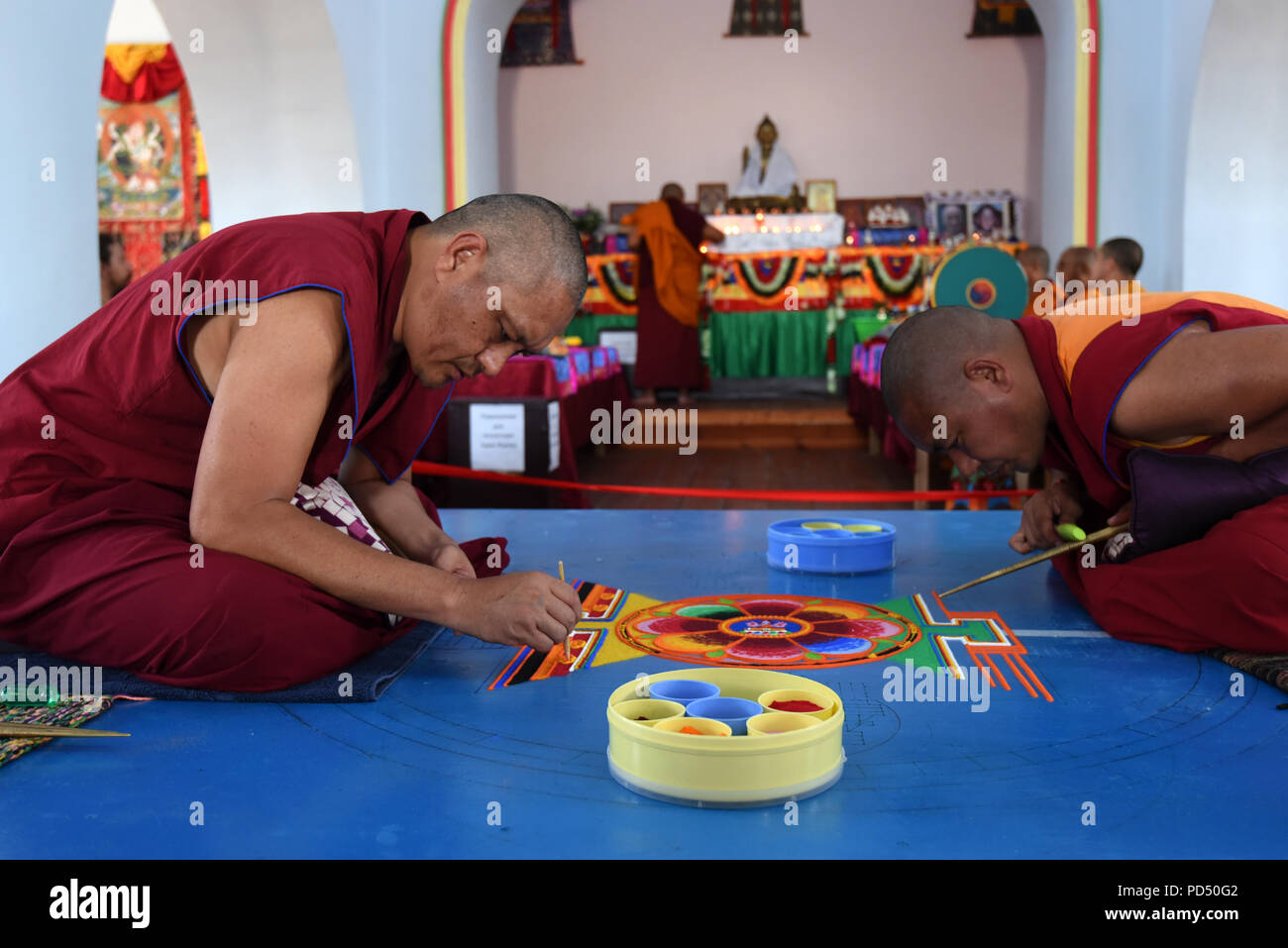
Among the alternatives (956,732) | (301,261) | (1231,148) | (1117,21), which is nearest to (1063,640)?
(956,732)

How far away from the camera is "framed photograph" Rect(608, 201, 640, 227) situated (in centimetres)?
986

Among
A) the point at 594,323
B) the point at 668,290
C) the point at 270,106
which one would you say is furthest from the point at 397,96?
the point at 594,323

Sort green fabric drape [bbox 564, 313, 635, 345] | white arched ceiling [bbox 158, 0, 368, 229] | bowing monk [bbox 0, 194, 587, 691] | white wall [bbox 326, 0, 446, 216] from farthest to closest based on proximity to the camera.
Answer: green fabric drape [bbox 564, 313, 635, 345]
white wall [bbox 326, 0, 446, 216]
white arched ceiling [bbox 158, 0, 368, 229]
bowing monk [bbox 0, 194, 587, 691]

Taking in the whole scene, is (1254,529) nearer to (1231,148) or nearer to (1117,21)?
(1231,148)

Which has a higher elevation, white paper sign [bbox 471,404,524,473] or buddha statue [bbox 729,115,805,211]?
buddha statue [bbox 729,115,805,211]

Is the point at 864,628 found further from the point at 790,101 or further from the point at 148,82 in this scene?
the point at 148,82

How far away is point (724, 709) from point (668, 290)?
257 inches

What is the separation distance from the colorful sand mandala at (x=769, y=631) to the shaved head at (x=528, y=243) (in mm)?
557

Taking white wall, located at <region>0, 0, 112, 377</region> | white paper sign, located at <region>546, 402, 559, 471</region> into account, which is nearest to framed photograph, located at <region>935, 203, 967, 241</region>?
white paper sign, located at <region>546, 402, 559, 471</region>

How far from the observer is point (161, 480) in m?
1.64

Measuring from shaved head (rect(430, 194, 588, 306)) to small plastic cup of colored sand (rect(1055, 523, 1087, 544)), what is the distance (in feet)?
3.34

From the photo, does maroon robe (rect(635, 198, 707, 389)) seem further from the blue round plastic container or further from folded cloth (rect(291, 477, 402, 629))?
folded cloth (rect(291, 477, 402, 629))

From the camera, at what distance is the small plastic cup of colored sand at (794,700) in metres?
1.34
